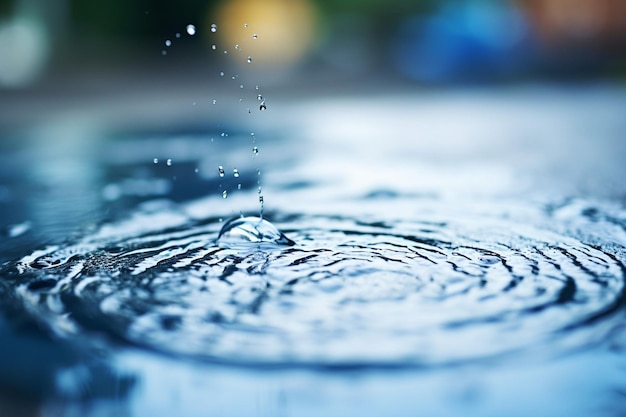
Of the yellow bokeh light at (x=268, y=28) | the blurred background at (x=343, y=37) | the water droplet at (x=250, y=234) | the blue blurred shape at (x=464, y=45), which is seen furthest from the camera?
the yellow bokeh light at (x=268, y=28)

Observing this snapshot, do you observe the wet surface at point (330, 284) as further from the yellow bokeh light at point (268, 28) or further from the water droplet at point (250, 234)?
the yellow bokeh light at point (268, 28)

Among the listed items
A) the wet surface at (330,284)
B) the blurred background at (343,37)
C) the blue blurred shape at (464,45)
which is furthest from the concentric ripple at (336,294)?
the blue blurred shape at (464,45)

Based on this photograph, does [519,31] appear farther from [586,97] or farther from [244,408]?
[244,408]

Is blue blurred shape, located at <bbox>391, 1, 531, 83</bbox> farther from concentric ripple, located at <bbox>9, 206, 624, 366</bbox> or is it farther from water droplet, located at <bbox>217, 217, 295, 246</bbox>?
concentric ripple, located at <bbox>9, 206, 624, 366</bbox>

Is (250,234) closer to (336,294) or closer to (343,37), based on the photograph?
(336,294)

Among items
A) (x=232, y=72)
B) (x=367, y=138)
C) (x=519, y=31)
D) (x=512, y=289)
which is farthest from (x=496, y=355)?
(x=519, y=31)

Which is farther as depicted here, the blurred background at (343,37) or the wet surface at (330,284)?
the blurred background at (343,37)

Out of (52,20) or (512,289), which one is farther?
(52,20)

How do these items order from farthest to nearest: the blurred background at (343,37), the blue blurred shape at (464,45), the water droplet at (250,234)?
the blue blurred shape at (464,45)
the blurred background at (343,37)
the water droplet at (250,234)
